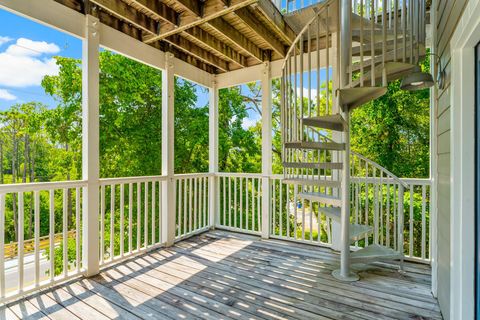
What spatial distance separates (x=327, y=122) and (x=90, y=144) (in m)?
2.47

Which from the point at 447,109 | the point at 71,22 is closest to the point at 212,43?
the point at 71,22

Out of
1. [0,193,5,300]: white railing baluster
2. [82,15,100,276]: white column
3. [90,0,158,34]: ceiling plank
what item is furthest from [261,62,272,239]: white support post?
[0,193,5,300]: white railing baluster

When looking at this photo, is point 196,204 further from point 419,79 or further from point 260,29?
point 419,79

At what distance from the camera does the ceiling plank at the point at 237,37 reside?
320 cm

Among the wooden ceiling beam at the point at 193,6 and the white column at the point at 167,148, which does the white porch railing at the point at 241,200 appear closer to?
the white column at the point at 167,148

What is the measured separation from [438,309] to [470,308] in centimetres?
74

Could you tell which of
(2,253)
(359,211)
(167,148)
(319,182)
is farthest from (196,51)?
(359,211)

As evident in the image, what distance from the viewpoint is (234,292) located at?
7.95 ft

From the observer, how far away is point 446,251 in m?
1.92

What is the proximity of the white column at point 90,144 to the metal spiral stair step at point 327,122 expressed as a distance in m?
2.20

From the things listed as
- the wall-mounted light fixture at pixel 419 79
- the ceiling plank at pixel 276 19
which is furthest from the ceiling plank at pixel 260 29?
the wall-mounted light fixture at pixel 419 79

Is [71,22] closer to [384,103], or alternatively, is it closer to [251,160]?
[251,160]

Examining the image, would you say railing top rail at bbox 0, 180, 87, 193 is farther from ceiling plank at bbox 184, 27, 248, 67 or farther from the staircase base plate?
the staircase base plate

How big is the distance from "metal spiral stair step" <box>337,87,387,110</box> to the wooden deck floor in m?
1.79
